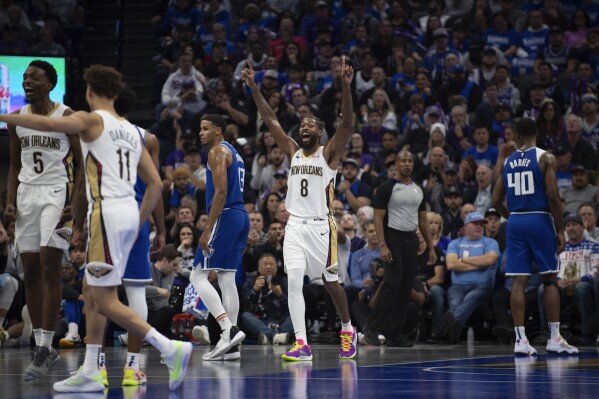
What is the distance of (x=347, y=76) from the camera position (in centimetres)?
1023

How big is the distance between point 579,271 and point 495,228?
54.3 inches

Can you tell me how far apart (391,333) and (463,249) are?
189 centimetres

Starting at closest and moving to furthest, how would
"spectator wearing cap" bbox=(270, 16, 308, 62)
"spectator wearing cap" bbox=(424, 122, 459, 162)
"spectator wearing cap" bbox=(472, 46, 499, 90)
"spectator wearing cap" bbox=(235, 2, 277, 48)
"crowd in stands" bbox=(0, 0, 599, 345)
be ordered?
"crowd in stands" bbox=(0, 0, 599, 345)
"spectator wearing cap" bbox=(424, 122, 459, 162)
"spectator wearing cap" bbox=(472, 46, 499, 90)
"spectator wearing cap" bbox=(270, 16, 308, 62)
"spectator wearing cap" bbox=(235, 2, 277, 48)

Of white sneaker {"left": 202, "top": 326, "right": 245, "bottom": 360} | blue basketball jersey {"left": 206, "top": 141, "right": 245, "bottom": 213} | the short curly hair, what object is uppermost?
the short curly hair

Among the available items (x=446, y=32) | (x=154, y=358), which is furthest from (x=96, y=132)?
(x=446, y=32)

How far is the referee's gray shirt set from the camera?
12672 millimetres

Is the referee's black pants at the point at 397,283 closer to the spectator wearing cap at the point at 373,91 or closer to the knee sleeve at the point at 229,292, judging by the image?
the knee sleeve at the point at 229,292

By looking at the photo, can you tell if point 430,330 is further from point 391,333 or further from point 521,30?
point 521,30

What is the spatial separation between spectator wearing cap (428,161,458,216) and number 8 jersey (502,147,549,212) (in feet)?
13.8

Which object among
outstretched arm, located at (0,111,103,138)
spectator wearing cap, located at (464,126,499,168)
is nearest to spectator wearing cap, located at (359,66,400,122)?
→ spectator wearing cap, located at (464,126,499,168)

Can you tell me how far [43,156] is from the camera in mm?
8945

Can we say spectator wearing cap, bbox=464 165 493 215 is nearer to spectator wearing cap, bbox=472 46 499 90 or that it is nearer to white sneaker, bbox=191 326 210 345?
spectator wearing cap, bbox=472 46 499 90

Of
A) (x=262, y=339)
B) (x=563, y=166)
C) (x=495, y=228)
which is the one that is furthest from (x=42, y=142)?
(x=563, y=166)

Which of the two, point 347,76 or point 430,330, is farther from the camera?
point 430,330
